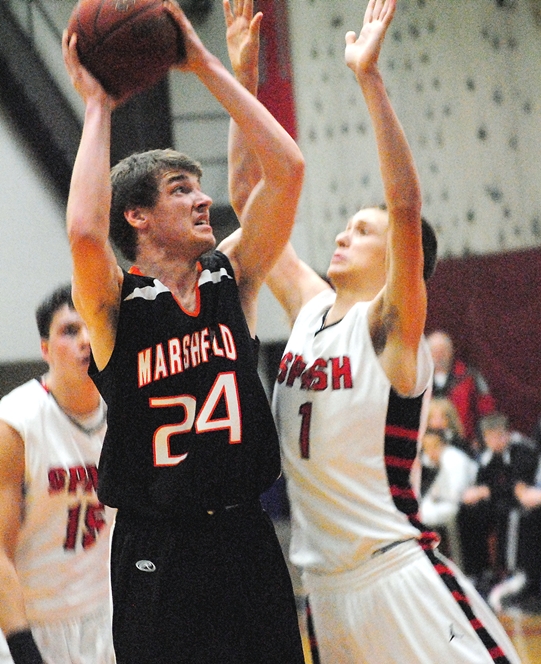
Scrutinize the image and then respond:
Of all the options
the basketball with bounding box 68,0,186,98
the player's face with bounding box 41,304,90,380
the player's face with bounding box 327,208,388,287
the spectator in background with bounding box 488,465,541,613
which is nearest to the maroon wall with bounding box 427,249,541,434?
the spectator in background with bounding box 488,465,541,613

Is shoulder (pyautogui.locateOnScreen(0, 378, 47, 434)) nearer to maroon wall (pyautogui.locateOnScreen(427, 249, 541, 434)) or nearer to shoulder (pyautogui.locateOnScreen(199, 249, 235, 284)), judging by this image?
shoulder (pyautogui.locateOnScreen(199, 249, 235, 284))

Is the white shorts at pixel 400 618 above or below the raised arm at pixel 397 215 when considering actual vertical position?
below

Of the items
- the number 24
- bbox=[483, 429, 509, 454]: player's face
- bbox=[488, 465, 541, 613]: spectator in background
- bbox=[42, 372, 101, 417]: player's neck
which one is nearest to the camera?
the number 24

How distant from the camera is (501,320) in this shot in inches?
456

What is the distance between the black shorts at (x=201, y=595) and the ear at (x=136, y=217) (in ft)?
3.09

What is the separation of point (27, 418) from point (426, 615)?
170 centimetres

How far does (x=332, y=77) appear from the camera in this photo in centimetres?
1160

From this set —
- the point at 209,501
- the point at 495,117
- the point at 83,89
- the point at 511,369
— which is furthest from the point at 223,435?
the point at 495,117

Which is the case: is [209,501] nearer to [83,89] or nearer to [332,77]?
[83,89]

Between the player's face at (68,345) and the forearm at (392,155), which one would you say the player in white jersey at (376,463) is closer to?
the forearm at (392,155)

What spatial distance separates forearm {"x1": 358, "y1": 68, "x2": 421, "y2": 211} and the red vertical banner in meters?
7.79

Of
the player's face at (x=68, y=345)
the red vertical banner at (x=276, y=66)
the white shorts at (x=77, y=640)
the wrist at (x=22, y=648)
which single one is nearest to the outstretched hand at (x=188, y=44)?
the player's face at (x=68, y=345)

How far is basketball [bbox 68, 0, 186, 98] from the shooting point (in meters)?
3.10

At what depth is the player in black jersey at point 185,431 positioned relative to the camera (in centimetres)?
295
